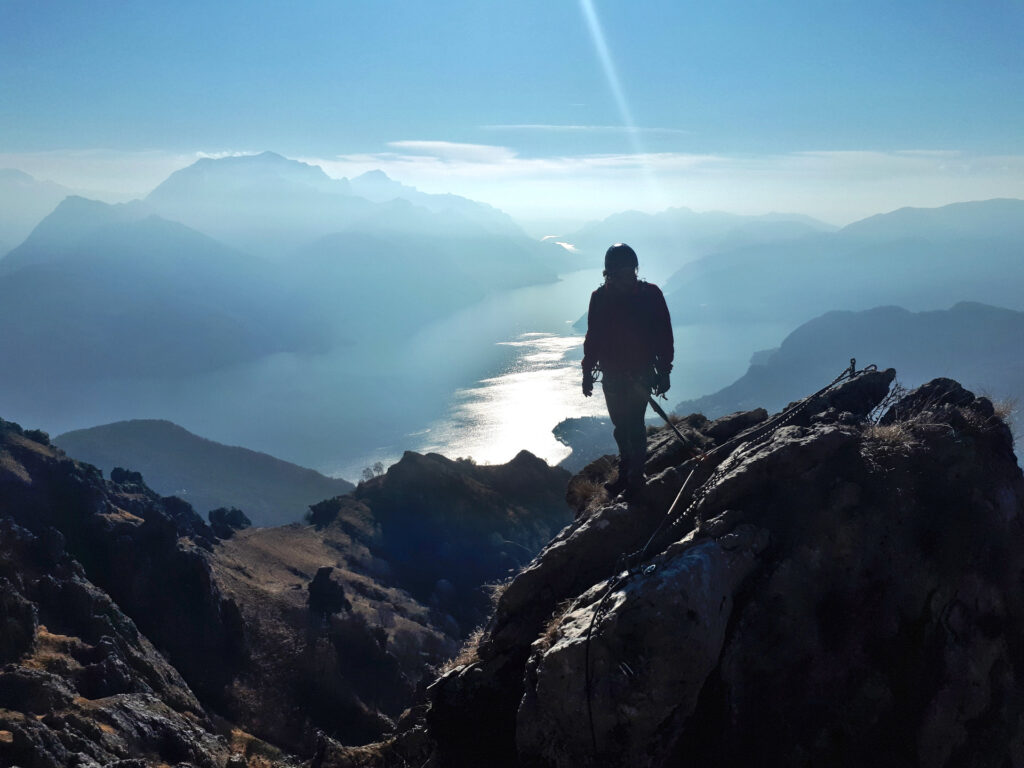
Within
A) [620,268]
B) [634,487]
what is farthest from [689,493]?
[620,268]

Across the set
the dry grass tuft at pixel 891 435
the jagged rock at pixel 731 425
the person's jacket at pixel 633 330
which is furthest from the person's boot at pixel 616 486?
the dry grass tuft at pixel 891 435

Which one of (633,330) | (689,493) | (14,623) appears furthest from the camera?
(14,623)

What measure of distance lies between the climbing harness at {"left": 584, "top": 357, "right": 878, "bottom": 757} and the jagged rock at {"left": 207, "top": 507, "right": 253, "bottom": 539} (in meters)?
41.3

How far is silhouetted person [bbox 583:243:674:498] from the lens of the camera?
362 inches

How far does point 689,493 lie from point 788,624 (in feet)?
6.77

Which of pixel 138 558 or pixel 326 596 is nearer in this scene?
pixel 138 558

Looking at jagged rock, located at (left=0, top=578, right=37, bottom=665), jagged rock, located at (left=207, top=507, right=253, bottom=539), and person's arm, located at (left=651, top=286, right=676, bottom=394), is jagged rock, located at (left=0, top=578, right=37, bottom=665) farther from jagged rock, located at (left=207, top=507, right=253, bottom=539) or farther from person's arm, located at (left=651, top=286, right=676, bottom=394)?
jagged rock, located at (left=207, top=507, right=253, bottom=539)

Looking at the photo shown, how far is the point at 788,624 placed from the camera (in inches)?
248

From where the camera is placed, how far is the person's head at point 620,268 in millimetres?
9062

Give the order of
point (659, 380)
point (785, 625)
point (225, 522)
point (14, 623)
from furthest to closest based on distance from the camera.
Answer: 1. point (225, 522)
2. point (14, 623)
3. point (659, 380)
4. point (785, 625)

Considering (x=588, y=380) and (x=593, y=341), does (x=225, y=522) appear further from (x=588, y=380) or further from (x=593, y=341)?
(x=593, y=341)

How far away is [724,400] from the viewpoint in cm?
17788

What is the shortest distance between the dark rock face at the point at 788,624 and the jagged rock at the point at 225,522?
41.5 meters

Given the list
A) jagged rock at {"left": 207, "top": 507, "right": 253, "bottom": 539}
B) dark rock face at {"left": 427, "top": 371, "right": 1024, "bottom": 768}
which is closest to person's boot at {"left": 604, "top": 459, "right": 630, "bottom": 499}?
dark rock face at {"left": 427, "top": 371, "right": 1024, "bottom": 768}
